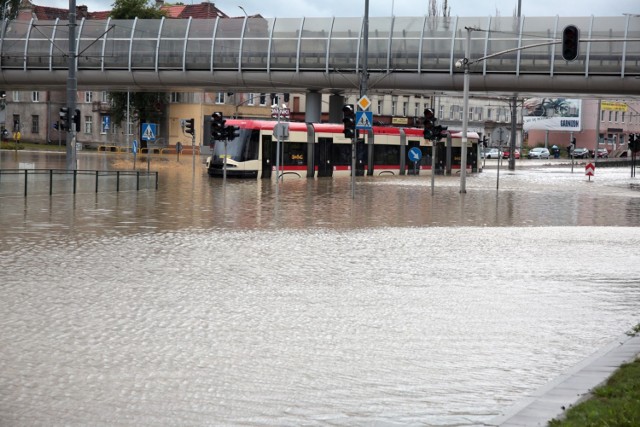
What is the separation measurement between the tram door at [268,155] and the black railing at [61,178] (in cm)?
1689

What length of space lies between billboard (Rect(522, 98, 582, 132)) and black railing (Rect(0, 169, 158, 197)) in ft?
378

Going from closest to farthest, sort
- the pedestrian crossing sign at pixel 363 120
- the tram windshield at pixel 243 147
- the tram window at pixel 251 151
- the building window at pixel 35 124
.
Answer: the pedestrian crossing sign at pixel 363 120 < the tram windshield at pixel 243 147 < the tram window at pixel 251 151 < the building window at pixel 35 124

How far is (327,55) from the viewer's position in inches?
2493

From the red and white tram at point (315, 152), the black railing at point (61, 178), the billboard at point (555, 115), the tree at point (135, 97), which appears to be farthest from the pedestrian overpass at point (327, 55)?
the billboard at point (555, 115)

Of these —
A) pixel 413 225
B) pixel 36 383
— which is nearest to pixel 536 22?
pixel 413 225

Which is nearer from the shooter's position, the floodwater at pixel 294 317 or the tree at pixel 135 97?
the floodwater at pixel 294 317

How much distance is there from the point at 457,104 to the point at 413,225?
112112 mm

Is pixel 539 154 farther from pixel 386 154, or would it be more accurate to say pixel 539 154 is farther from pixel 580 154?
pixel 386 154

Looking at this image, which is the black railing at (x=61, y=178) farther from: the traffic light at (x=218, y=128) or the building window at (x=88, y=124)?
the building window at (x=88, y=124)

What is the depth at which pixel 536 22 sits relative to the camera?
61.2 metres

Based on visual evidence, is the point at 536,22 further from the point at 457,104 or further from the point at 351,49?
the point at 457,104

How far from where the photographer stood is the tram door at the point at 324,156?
61.0 meters

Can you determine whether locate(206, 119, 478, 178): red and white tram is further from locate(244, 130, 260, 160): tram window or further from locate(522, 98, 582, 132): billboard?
locate(522, 98, 582, 132): billboard

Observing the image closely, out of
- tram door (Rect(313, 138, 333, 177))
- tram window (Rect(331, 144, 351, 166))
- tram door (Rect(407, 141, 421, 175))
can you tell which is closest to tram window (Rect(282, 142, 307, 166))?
tram door (Rect(313, 138, 333, 177))
